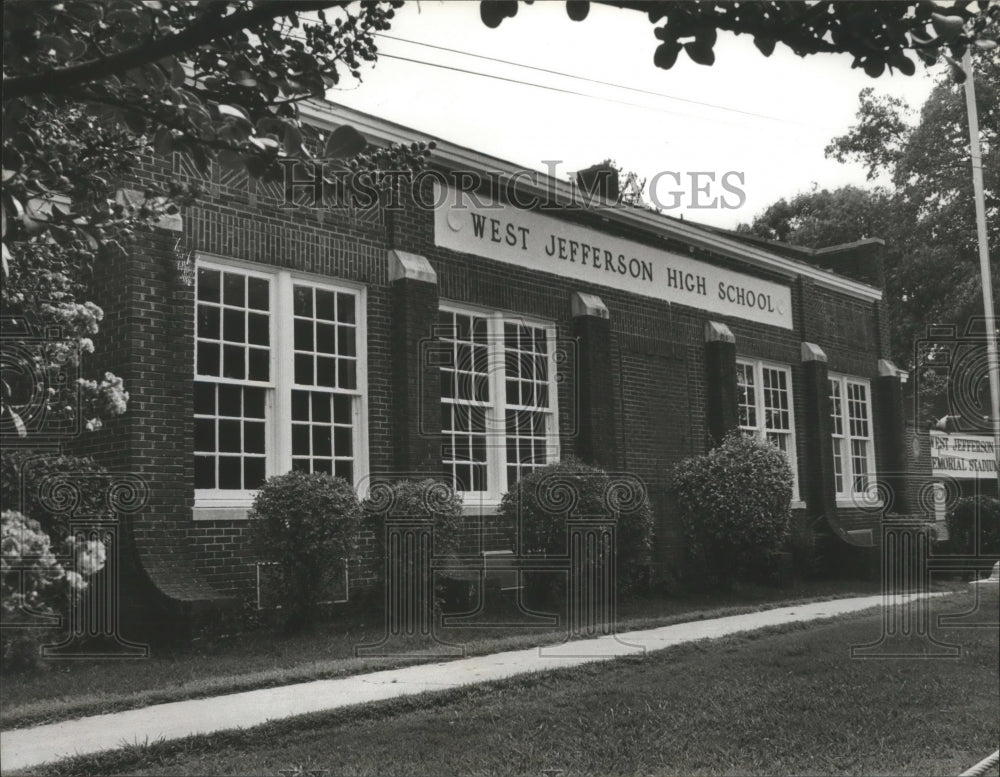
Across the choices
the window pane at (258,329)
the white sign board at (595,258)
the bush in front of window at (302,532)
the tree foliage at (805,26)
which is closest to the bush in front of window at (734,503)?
the white sign board at (595,258)

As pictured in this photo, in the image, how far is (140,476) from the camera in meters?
9.84

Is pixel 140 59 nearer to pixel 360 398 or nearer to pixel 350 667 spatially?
pixel 350 667

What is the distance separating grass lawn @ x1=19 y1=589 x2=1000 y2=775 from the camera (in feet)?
19.4

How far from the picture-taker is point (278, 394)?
1127 centimetres

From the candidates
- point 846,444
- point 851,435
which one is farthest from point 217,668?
point 851,435

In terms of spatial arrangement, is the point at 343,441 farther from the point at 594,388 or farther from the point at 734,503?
the point at 734,503

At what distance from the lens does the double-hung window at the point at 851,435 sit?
21609 mm

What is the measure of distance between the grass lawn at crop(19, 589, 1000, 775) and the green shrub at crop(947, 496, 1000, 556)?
1192 cm

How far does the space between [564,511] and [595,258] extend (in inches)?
186

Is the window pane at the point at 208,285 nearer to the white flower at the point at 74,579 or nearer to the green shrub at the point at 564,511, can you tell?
the green shrub at the point at 564,511

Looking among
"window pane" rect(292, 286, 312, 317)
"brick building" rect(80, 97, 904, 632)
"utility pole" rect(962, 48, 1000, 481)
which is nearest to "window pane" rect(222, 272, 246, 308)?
"brick building" rect(80, 97, 904, 632)

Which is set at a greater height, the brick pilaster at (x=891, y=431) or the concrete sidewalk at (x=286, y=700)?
the brick pilaster at (x=891, y=431)

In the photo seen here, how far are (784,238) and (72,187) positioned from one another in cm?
4255

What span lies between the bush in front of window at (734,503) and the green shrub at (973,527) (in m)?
6.30
